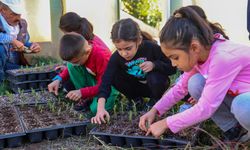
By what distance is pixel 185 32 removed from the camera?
193 cm

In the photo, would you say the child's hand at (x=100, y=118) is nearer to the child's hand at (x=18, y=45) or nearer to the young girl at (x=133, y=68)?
the young girl at (x=133, y=68)

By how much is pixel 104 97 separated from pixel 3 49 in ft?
6.75

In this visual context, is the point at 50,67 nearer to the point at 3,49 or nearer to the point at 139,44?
the point at 3,49

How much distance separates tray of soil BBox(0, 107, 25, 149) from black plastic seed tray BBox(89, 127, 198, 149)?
0.49 meters

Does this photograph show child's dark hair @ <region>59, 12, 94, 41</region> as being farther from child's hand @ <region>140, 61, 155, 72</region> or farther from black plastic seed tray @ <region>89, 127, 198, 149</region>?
black plastic seed tray @ <region>89, 127, 198, 149</region>

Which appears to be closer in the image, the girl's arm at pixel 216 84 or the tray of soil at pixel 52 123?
the girl's arm at pixel 216 84

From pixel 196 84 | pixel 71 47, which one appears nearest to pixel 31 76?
pixel 71 47

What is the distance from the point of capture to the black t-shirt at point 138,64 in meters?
2.89

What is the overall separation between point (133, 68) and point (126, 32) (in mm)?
409

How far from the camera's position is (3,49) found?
174 inches

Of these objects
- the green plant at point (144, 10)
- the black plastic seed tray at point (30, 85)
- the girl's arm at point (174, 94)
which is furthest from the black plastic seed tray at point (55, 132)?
the green plant at point (144, 10)

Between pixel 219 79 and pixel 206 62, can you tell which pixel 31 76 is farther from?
pixel 219 79

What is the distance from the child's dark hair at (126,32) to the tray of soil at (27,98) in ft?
3.20

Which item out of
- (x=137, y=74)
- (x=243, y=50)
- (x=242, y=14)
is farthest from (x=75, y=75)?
(x=242, y=14)
